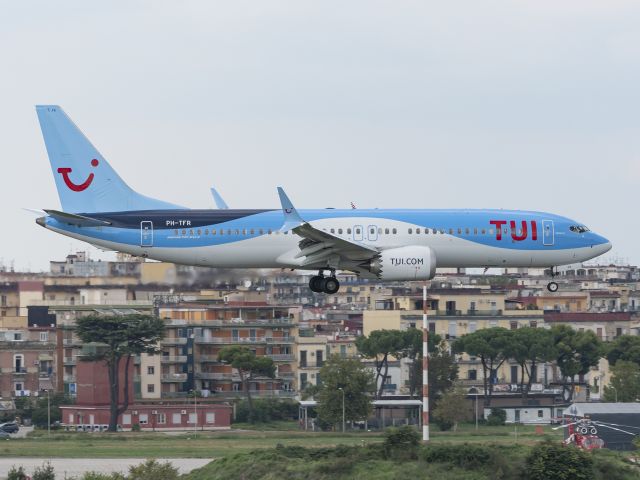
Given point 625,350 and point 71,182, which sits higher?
point 71,182

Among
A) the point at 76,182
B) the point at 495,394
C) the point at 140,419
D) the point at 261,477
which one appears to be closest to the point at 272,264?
the point at 76,182

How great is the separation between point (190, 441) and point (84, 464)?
18.9 metres

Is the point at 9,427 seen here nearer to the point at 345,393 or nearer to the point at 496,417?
the point at 345,393

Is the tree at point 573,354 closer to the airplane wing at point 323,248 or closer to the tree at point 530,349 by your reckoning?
the tree at point 530,349

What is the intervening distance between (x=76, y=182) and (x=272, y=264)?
12657 mm

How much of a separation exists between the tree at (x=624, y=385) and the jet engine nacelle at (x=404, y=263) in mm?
52644

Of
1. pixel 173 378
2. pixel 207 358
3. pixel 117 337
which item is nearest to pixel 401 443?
pixel 117 337

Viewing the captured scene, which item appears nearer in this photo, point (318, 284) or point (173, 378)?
point (318, 284)

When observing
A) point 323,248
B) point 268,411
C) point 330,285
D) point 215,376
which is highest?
point 323,248

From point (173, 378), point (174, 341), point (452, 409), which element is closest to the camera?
point (452, 409)

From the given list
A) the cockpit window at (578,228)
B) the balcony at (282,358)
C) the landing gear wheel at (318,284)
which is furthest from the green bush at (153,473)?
the balcony at (282,358)

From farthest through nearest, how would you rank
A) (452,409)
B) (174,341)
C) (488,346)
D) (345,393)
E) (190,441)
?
(488,346) → (174,341) → (345,393) → (452,409) → (190,441)

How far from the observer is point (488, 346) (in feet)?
511

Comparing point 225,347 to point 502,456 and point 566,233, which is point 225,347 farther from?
point 502,456
